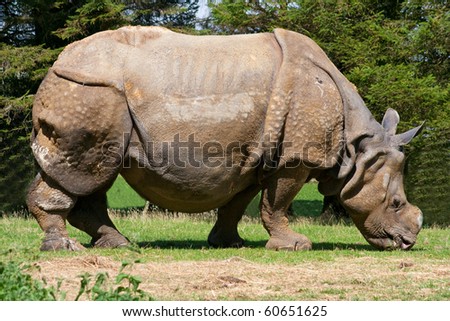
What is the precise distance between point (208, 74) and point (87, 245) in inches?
108

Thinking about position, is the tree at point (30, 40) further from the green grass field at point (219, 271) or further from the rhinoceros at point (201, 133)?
the rhinoceros at point (201, 133)

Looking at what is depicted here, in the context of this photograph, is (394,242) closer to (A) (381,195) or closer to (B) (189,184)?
(A) (381,195)

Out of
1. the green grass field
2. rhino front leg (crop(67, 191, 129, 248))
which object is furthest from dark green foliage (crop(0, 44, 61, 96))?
rhino front leg (crop(67, 191, 129, 248))

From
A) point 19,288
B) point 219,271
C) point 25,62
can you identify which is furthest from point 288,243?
point 25,62

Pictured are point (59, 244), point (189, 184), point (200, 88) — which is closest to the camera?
point (59, 244)

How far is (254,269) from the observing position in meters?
8.68

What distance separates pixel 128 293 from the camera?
595 centimetres

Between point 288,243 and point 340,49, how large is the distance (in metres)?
8.30

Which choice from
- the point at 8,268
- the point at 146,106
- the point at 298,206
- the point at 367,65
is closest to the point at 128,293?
the point at 8,268

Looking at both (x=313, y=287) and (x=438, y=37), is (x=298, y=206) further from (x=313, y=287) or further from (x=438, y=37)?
(x=313, y=287)

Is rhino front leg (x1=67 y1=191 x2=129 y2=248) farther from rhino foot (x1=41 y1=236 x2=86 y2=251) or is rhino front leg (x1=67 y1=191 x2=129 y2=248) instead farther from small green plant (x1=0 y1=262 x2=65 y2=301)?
small green plant (x1=0 y1=262 x2=65 y2=301)

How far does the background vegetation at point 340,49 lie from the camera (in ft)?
57.3

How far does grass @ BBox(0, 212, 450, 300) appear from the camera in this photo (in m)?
7.44

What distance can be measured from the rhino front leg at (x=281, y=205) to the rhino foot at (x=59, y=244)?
2.30 m
